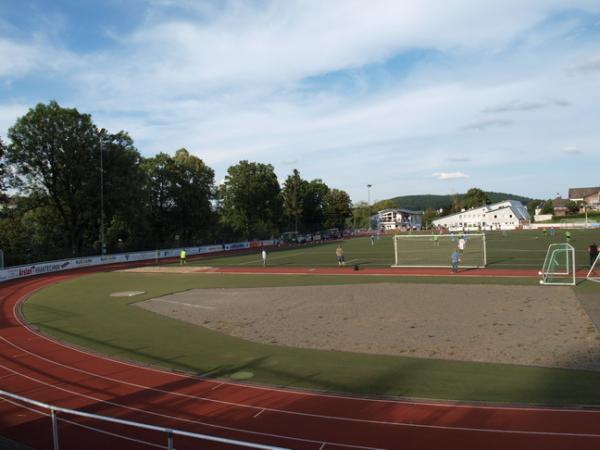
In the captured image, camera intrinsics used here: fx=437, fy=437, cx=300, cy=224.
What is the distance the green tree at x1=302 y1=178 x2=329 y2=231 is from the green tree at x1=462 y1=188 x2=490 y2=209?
6873cm

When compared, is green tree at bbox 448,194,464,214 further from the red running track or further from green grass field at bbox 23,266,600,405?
the red running track

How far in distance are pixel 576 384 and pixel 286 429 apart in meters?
7.37

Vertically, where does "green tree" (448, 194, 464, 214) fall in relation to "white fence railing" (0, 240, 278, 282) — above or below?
above

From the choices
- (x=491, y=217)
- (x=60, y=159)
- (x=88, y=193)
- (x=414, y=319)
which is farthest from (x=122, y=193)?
(x=491, y=217)

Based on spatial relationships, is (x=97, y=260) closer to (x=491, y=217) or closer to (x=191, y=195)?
(x=191, y=195)

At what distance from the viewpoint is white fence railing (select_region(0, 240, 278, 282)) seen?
135ft

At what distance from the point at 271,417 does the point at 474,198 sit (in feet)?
523

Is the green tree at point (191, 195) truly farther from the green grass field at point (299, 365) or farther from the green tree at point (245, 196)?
the green grass field at point (299, 365)

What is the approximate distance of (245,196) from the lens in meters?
85.9

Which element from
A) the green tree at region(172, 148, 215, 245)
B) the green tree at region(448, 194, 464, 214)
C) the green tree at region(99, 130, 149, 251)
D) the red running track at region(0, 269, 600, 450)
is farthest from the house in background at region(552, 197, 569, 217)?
the red running track at region(0, 269, 600, 450)

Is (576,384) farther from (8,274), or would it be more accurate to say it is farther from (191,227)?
(191,227)

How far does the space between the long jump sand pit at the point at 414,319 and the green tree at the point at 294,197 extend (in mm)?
73415

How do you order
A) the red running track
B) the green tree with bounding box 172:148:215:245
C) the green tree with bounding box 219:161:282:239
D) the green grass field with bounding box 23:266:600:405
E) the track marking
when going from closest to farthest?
the red running track < the track marking < the green grass field with bounding box 23:266:600:405 < the green tree with bounding box 172:148:215:245 < the green tree with bounding box 219:161:282:239

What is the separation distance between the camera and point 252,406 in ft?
35.1
